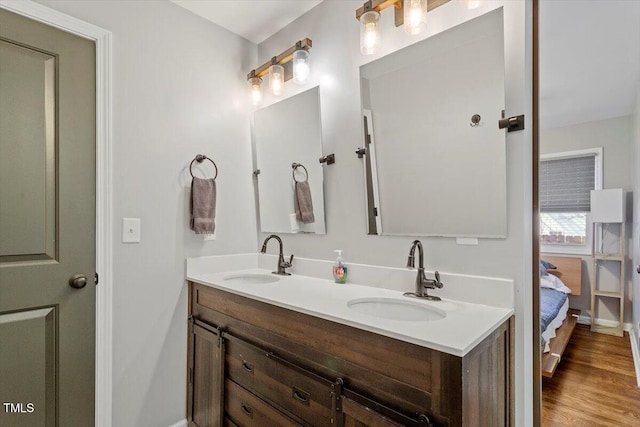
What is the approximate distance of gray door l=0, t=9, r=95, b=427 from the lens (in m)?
1.33

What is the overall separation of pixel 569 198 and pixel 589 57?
2.34m

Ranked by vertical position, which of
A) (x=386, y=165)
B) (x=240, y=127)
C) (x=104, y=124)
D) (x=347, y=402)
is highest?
(x=240, y=127)

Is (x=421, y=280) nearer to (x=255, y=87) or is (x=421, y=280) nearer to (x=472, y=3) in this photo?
(x=472, y=3)

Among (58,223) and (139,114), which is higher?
(139,114)

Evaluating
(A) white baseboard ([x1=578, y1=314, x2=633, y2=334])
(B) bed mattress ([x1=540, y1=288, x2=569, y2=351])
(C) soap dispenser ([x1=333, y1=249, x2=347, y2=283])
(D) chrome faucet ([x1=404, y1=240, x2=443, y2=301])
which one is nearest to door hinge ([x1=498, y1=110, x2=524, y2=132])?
(D) chrome faucet ([x1=404, y1=240, x2=443, y2=301])

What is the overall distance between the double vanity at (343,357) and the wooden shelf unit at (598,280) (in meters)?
3.66

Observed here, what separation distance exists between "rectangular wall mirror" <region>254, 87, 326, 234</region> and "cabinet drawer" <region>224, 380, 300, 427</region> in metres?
0.89

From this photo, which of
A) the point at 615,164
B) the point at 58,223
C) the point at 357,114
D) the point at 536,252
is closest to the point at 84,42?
the point at 58,223

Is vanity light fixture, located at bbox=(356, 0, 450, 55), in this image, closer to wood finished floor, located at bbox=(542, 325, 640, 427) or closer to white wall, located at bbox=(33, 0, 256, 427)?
white wall, located at bbox=(33, 0, 256, 427)

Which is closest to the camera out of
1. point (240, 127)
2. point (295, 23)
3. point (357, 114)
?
point (357, 114)

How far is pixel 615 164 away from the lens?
151 inches

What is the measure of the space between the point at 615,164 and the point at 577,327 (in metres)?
2.00

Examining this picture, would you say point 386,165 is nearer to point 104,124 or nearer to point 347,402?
point 347,402

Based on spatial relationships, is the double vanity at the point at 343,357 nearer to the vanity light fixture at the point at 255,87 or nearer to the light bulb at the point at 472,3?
the light bulb at the point at 472,3
